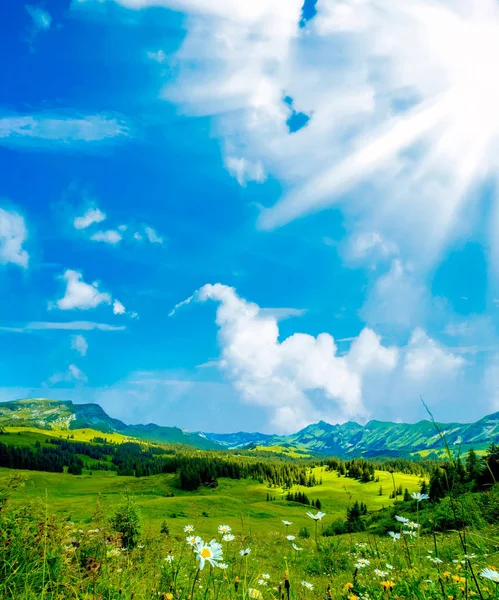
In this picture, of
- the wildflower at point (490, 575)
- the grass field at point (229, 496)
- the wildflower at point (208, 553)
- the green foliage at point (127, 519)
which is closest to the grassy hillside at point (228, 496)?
the grass field at point (229, 496)

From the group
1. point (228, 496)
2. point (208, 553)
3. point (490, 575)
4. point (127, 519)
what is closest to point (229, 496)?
point (228, 496)

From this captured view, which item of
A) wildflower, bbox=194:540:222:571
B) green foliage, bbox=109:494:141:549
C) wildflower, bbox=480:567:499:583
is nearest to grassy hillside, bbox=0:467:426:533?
green foliage, bbox=109:494:141:549

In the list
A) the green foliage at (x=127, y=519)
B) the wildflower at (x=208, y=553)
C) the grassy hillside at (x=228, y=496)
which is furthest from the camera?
the grassy hillside at (x=228, y=496)

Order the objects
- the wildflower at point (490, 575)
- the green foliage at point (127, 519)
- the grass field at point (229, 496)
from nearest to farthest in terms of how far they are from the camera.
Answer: the wildflower at point (490, 575)
the green foliage at point (127, 519)
the grass field at point (229, 496)

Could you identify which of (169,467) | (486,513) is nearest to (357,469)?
(169,467)

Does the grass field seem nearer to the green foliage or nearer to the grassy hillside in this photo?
the grassy hillside

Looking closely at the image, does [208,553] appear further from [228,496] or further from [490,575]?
[228,496]

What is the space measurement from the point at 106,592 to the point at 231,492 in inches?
6004

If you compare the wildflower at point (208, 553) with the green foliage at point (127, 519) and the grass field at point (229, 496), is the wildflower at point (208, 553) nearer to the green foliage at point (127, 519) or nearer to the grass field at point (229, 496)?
the green foliage at point (127, 519)

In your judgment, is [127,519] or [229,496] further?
[229,496]

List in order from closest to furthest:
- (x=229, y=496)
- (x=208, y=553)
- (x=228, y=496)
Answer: (x=208, y=553) < (x=228, y=496) < (x=229, y=496)

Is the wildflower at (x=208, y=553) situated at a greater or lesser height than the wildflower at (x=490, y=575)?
greater

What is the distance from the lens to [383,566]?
638 cm

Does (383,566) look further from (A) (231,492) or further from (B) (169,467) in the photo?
(B) (169,467)
